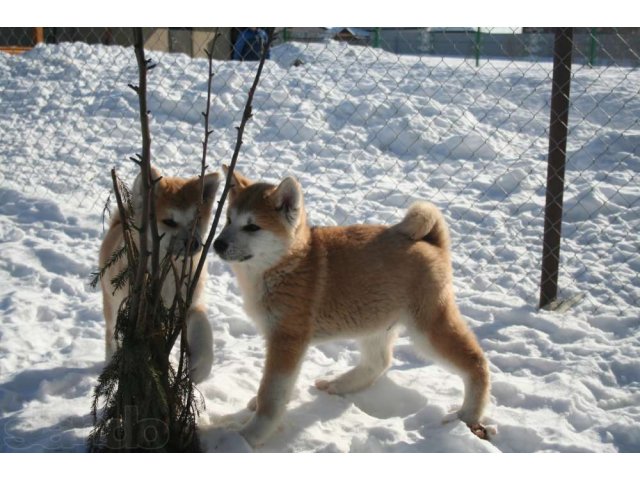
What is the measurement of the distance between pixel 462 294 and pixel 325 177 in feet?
8.56

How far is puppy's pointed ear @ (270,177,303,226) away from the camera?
3.13 metres

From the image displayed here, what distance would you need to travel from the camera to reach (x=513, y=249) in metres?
5.30

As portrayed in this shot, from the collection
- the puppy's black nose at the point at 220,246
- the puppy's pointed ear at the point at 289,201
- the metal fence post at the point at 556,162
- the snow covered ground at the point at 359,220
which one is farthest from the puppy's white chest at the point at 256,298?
the metal fence post at the point at 556,162

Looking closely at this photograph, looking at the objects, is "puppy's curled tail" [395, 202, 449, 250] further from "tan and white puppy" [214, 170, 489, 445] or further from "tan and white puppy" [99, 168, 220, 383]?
"tan and white puppy" [99, 168, 220, 383]

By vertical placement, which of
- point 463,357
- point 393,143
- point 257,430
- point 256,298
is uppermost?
point 393,143

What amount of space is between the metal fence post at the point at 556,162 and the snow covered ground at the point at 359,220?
245mm

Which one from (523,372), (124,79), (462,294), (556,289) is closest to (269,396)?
(523,372)

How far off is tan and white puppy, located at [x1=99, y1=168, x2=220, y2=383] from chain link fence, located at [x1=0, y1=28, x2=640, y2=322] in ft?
7.54

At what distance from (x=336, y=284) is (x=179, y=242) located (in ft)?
2.61

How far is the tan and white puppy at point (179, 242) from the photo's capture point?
10.0ft

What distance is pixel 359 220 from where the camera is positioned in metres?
5.87

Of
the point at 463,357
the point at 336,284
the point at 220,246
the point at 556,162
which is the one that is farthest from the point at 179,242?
the point at 556,162

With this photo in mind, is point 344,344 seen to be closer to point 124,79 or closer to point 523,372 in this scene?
point 523,372

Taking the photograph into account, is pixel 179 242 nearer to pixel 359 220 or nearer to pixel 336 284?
pixel 336 284
